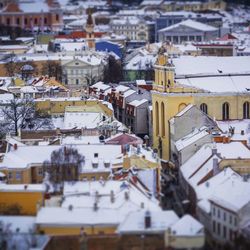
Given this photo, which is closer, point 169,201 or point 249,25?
point 169,201

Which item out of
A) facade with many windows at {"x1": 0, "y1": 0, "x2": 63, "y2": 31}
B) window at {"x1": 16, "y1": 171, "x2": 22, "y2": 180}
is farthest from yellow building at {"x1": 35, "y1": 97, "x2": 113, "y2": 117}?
facade with many windows at {"x1": 0, "y1": 0, "x2": 63, "y2": 31}

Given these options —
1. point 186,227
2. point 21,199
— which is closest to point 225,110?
point 21,199

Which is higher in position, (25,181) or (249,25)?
(25,181)

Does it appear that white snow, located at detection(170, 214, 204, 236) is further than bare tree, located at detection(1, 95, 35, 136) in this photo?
No

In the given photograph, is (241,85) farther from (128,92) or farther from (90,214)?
(90,214)

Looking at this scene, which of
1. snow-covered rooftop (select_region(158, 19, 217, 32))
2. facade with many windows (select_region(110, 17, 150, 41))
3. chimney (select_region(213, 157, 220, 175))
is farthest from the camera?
facade with many windows (select_region(110, 17, 150, 41))

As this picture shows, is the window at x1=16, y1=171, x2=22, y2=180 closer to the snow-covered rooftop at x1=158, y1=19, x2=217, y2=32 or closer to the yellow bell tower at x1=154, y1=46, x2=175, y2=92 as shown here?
the yellow bell tower at x1=154, y1=46, x2=175, y2=92

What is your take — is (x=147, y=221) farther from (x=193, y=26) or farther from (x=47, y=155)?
(x=193, y=26)

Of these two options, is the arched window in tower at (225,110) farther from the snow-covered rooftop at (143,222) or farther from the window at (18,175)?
the snow-covered rooftop at (143,222)

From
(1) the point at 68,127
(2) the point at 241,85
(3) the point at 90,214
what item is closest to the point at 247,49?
(2) the point at 241,85
